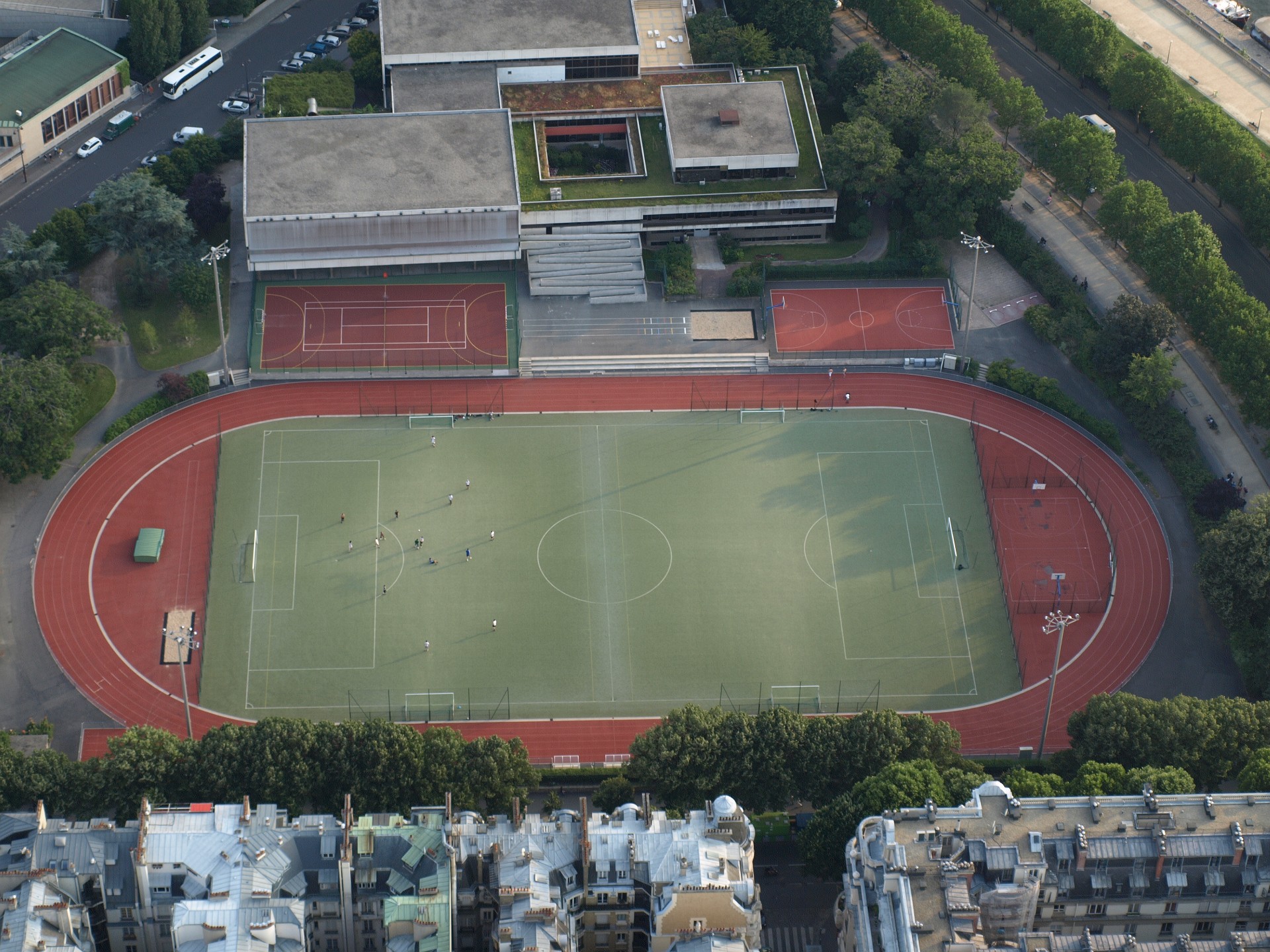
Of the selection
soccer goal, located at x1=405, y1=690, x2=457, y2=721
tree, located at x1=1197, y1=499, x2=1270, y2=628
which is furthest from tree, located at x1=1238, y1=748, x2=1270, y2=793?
soccer goal, located at x1=405, y1=690, x2=457, y2=721

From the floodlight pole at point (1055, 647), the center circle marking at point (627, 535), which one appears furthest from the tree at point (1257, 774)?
the center circle marking at point (627, 535)

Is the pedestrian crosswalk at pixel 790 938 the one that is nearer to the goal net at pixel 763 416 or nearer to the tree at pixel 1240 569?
the tree at pixel 1240 569

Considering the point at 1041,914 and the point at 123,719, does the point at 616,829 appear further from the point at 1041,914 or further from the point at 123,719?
the point at 123,719

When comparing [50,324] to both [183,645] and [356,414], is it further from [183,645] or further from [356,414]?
[183,645]

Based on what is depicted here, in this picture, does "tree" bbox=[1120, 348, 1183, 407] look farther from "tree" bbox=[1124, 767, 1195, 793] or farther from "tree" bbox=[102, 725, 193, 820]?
"tree" bbox=[102, 725, 193, 820]

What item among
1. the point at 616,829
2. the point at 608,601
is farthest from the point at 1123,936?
the point at 608,601

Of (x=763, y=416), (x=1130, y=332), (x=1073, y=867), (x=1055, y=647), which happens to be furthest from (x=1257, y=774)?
(x=763, y=416)
